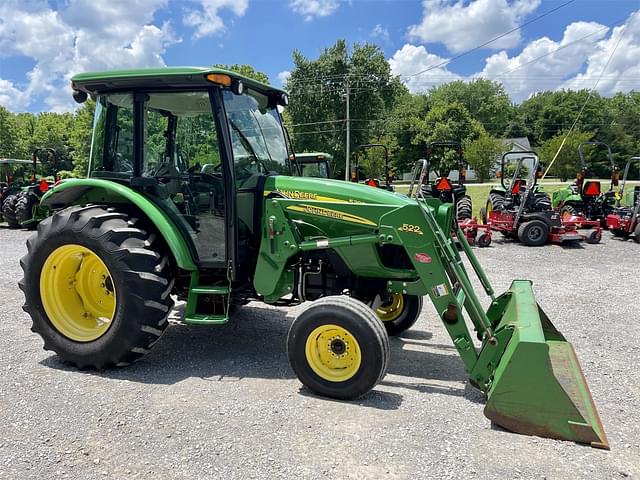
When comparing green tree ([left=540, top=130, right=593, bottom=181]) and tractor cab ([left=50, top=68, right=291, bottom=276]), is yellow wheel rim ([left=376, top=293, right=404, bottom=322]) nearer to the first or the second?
tractor cab ([left=50, top=68, right=291, bottom=276])

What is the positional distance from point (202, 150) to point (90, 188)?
3.66ft

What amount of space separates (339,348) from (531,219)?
9622 millimetres

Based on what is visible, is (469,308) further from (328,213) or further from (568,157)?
(568,157)

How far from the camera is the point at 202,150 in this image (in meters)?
4.49

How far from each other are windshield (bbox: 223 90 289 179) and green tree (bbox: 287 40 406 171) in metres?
37.9

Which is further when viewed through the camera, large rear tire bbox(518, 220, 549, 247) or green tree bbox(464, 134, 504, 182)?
green tree bbox(464, 134, 504, 182)

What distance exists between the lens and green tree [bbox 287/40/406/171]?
140 ft

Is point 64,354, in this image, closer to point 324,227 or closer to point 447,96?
point 324,227

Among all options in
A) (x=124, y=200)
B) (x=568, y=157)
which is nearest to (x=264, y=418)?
(x=124, y=200)

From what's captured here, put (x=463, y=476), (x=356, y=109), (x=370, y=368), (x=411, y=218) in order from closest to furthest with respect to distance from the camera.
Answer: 1. (x=463, y=476)
2. (x=370, y=368)
3. (x=411, y=218)
4. (x=356, y=109)

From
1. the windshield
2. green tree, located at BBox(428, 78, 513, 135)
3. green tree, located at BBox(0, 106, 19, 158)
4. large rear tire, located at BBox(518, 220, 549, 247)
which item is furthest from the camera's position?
green tree, located at BBox(428, 78, 513, 135)

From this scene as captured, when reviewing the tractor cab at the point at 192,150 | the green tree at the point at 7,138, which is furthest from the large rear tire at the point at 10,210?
the green tree at the point at 7,138

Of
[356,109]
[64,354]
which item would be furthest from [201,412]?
[356,109]

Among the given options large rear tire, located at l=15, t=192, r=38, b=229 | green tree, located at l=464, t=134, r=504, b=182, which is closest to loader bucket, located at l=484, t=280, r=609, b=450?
large rear tire, located at l=15, t=192, r=38, b=229
